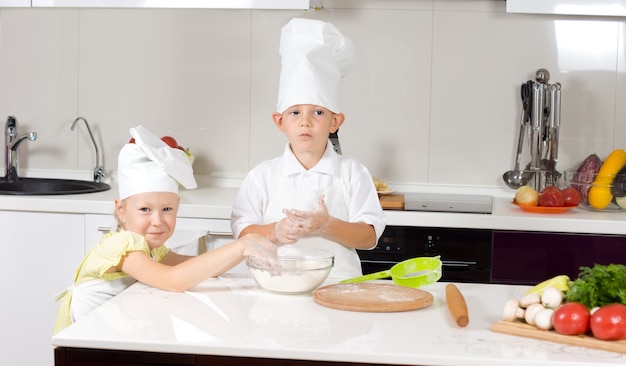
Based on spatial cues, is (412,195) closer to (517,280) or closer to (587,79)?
(517,280)

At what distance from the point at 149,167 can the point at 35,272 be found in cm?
123

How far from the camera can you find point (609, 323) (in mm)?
1539

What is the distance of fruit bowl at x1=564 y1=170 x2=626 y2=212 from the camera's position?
3111mm

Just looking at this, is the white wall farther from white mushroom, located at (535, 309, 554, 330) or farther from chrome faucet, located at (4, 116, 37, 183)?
white mushroom, located at (535, 309, 554, 330)

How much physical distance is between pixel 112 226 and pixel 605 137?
1832mm

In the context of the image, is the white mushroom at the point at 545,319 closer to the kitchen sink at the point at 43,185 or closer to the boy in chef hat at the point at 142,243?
the boy in chef hat at the point at 142,243

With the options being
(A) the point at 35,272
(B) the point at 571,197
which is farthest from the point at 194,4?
(B) the point at 571,197

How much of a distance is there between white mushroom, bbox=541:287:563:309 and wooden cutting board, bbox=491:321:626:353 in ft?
0.20

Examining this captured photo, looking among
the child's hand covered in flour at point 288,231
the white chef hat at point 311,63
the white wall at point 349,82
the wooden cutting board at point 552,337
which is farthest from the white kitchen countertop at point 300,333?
the white wall at point 349,82

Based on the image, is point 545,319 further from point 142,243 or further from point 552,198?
point 552,198

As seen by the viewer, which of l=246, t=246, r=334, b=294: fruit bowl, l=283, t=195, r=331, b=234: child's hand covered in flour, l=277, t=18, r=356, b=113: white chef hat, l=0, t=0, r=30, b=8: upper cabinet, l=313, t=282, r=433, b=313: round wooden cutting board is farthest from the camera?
l=0, t=0, r=30, b=8: upper cabinet

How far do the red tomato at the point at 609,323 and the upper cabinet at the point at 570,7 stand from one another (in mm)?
1692

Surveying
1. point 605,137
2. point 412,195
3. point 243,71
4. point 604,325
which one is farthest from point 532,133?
point 604,325

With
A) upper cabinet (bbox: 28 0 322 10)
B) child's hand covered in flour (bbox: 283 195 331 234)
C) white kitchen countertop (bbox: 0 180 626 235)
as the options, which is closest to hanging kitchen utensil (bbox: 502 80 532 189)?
white kitchen countertop (bbox: 0 180 626 235)
